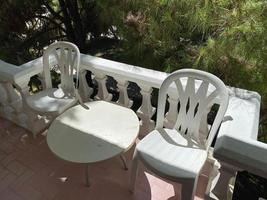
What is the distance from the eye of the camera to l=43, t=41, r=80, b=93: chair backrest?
2.31 meters

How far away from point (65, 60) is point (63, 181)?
1.06 m

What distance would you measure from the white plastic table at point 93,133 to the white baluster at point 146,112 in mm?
244

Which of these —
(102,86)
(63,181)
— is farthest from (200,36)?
(63,181)

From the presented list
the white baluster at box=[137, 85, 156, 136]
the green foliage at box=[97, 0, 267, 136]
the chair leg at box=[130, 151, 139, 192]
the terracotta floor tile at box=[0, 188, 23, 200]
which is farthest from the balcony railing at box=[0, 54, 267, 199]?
the terracotta floor tile at box=[0, 188, 23, 200]

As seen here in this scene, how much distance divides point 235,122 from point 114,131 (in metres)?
0.83

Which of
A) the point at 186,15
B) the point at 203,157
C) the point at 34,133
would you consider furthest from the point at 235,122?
the point at 34,133

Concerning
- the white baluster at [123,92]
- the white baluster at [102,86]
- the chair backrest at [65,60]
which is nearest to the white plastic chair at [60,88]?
the chair backrest at [65,60]

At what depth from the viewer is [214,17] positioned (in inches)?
75.9

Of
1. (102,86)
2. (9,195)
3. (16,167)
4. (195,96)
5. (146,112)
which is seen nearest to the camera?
(195,96)

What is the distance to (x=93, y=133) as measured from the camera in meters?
1.90

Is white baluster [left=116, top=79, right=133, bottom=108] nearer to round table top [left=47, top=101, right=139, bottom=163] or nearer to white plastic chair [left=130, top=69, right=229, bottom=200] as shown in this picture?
round table top [left=47, top=101, right=139, bottom=163]

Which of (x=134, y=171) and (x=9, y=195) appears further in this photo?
(x=9, y=195)

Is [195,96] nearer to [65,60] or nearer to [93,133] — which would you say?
[93,133]

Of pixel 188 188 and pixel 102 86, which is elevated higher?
pixel 102 86
